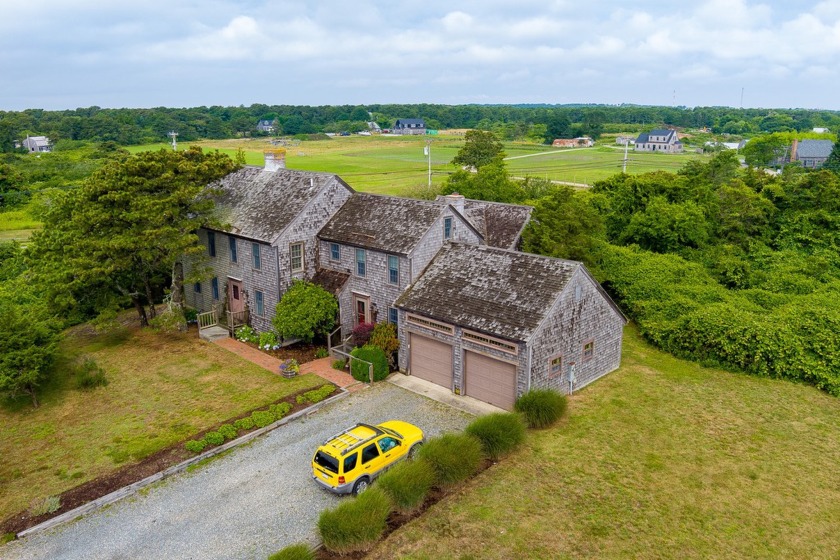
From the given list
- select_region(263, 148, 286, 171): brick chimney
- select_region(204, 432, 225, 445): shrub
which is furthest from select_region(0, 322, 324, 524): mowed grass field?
select_region(263, 148, 286, 171): brick chimney

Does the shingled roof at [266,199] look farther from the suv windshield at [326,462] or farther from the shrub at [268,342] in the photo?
the suv windshield at [326,462]

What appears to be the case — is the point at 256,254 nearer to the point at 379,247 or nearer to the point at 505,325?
the point at 379,247

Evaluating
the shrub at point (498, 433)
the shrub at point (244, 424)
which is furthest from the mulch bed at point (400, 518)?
the shrub at point (244, 424)

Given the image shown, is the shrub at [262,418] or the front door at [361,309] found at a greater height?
the front door at [361,309]

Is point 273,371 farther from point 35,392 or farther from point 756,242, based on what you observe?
point 756,242

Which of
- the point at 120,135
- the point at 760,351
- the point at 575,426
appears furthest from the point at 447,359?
the point at 120,135

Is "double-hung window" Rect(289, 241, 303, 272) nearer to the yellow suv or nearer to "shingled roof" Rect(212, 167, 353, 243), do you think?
"shingled roof" Rect(212, 167, 353, 243)

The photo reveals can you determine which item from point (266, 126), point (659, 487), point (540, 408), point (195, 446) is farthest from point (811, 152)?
point (266, 126)
